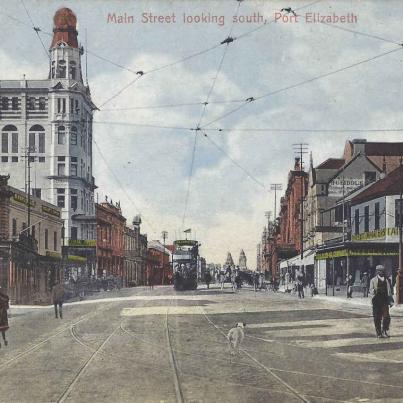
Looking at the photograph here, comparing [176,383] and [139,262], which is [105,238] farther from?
[176,383]

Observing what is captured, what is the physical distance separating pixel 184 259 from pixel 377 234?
15745 millimetres

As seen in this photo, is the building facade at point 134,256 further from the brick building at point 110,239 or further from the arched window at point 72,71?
the arched window at point 72,71

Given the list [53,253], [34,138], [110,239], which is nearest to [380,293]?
[34,138]

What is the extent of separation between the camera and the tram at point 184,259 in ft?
173

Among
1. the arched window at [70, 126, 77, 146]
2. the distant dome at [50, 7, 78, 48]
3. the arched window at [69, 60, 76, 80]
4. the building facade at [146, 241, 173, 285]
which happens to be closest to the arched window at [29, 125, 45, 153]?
the arched window at [70, 126, 77, 146]

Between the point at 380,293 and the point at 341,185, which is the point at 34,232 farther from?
the point at 380,293

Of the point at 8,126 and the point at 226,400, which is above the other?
the point at 8,126

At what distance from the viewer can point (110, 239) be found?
79.4m

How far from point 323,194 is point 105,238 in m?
26.7

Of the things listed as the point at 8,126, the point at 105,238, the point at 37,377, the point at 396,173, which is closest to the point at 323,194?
the point at 396,173

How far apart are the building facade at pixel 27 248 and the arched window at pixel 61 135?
27.4 ft

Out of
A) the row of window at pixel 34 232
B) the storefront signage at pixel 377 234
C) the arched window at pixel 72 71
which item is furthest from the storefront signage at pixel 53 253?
the storefront signage at pixel 377 234

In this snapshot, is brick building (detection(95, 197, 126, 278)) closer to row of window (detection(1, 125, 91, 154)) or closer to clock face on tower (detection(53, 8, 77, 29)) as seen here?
row of window (detection(1, 125, 91, 154))

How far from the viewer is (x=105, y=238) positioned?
76.3m
